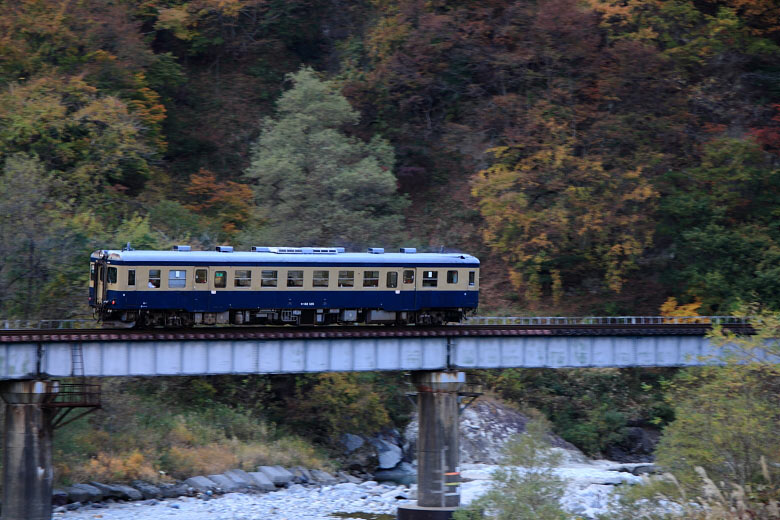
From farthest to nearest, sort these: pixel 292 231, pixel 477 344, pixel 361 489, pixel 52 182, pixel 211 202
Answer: pixel 211 202 < pixel 292 231 < pixel 52 182 < pixel 361 489 < pixel 477 344

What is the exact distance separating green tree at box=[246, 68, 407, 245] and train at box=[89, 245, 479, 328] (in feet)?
54.8

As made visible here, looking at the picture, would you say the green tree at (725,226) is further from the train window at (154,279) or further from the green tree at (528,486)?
the train window at (154,279)

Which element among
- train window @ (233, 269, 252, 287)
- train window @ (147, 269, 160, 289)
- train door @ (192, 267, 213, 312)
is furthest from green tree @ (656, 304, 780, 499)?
train window @ (147, 269, 160, 289)

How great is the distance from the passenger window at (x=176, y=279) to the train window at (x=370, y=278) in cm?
775

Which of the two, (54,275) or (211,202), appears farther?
(211,202)

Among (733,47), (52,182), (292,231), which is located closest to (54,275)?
(52,182)

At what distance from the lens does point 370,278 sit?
139 ft

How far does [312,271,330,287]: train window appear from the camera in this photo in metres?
41.4

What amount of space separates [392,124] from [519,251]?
62.6 ft

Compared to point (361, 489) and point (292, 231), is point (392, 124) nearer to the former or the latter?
point (292, 231)

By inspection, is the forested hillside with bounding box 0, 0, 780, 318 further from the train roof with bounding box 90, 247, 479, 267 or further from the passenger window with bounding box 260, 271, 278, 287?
the passenger window with bounding box 260, 271, 278, 287

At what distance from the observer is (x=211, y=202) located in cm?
6944

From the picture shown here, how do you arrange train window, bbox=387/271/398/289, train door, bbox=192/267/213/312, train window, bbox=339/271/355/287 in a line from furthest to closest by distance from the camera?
1. train window, bbox=387/271/398/289
2. train window, bbox=339/271/355/287
3. train door, bbox=192/267/213/312

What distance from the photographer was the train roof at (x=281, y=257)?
38.4 meters
